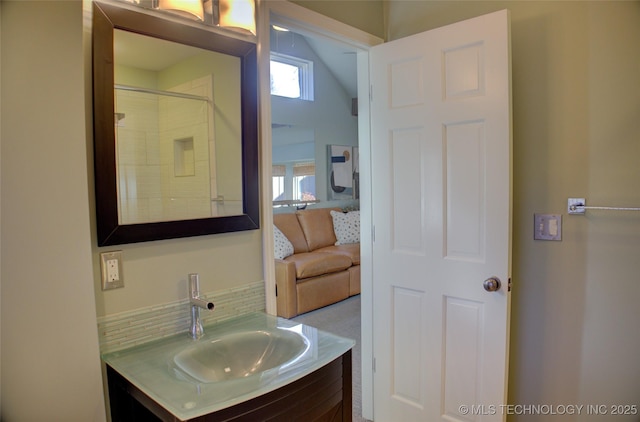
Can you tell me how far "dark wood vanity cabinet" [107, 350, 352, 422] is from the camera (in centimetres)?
106

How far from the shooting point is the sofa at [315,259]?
4.13 metres

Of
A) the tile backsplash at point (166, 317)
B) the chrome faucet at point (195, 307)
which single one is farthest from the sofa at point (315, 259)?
the chrome faucet at point (195, 307)

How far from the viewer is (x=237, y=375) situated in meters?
1.40

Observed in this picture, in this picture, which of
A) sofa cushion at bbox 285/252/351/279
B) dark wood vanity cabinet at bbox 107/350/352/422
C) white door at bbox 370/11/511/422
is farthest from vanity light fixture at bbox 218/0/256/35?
sofa cushion at bbox 285/252/351/279

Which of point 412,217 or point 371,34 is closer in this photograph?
point 412,217

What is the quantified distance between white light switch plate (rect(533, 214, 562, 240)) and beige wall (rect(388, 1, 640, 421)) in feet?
0.08

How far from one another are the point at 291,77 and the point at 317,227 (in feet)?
6.75

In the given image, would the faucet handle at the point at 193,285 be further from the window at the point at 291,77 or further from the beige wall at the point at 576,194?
the window at the point at 291,77

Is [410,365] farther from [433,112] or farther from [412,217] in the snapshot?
[433,112]

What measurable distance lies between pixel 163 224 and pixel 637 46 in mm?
1933

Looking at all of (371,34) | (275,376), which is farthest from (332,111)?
(275,376)

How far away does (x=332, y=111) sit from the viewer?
5.89 metres

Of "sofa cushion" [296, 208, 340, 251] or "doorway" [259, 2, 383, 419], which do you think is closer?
"doorway" [259, 2, 383, 419]

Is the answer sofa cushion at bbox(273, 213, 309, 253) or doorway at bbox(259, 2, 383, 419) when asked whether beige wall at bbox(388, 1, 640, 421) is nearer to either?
doorway at bbox(259, 2, 383, 419)
